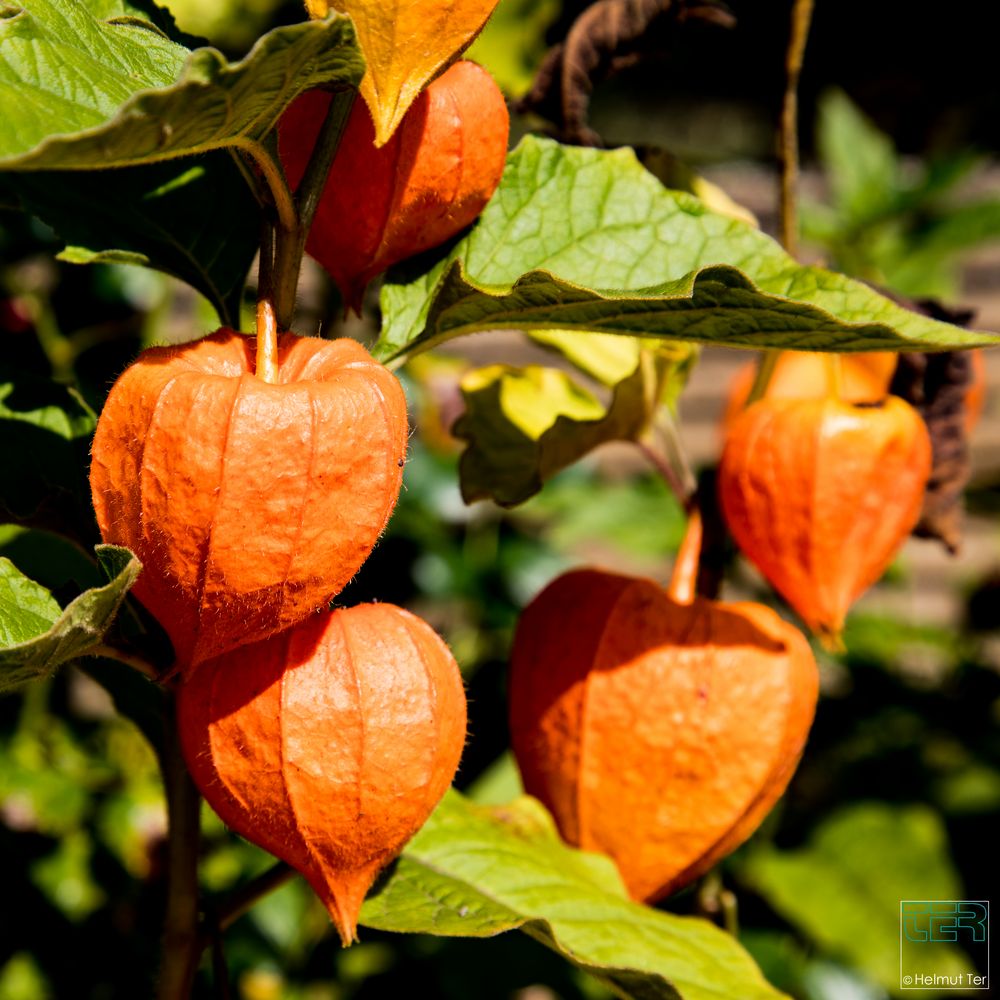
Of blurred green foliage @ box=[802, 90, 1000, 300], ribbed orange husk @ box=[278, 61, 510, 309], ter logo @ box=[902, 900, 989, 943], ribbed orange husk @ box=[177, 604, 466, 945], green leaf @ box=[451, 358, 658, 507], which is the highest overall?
ribbed orange husk @ box=[278, 61, 510, 309]

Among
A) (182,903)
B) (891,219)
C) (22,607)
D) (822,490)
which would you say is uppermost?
(22,607)

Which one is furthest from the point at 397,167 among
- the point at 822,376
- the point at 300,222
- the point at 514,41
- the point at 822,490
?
the point at 514,41

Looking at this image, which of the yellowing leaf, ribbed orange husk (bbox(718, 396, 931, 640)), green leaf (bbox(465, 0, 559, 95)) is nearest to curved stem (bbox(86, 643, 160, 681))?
the yellowing leaf

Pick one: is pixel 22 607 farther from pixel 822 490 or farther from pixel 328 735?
pixel 822 490

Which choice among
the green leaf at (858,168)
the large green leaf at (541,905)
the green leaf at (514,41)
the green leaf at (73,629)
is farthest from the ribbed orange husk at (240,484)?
the green leaf at (858,168)

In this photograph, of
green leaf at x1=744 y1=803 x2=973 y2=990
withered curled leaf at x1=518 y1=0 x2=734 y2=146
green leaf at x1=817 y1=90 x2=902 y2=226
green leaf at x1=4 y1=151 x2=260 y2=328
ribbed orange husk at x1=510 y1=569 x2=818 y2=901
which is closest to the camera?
green leaf at x1=4 y1=151 x2=260 y2=328

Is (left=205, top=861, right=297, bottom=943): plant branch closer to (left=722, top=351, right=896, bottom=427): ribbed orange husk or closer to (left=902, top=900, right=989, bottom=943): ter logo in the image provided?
(left=722, top=351, right=896, bottom=427): ribbed orange husk
